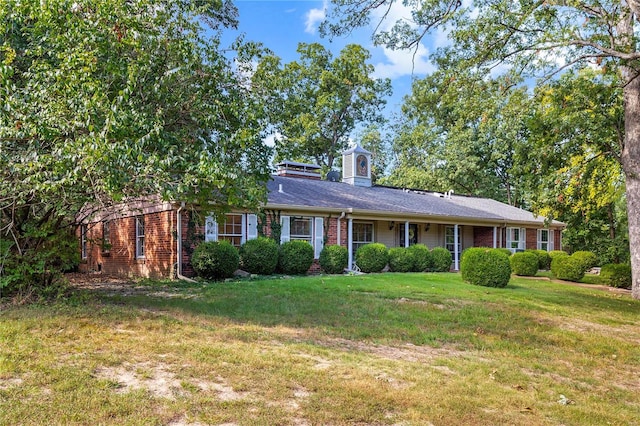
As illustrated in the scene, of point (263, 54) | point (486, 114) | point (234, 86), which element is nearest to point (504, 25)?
point (486, 114)

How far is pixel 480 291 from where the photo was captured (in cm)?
1201

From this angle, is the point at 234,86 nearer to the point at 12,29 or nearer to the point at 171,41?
the point at 171,41

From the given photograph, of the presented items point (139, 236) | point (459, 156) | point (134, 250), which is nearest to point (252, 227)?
point (139, 236)

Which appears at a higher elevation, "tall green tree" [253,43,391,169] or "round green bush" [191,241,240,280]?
"tall green tree" [253,43,391,169]

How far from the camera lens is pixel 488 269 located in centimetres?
1334

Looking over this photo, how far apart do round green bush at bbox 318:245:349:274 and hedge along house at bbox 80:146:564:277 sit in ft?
1.54

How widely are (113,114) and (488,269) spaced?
34.9 ft

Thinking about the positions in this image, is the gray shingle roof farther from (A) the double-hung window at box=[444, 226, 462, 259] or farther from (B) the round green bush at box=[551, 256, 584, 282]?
(B) the round green bush at box=[551, 256, 584, 282]

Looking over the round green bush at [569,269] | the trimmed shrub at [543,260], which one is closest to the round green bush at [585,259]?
the round green bush at [569,269]

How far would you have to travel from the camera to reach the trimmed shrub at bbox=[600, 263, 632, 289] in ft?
53.0

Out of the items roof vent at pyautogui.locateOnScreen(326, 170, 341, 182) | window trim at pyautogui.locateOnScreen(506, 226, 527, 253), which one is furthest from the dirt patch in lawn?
window trim at pyautogui.locateOnScreen(506, 226, 527, 253)

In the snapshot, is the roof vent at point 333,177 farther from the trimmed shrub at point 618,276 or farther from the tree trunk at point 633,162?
the tree trunk at point 633,162

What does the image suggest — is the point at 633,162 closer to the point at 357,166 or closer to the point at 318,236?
the point at 318,236

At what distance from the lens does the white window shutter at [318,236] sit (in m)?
17.2
